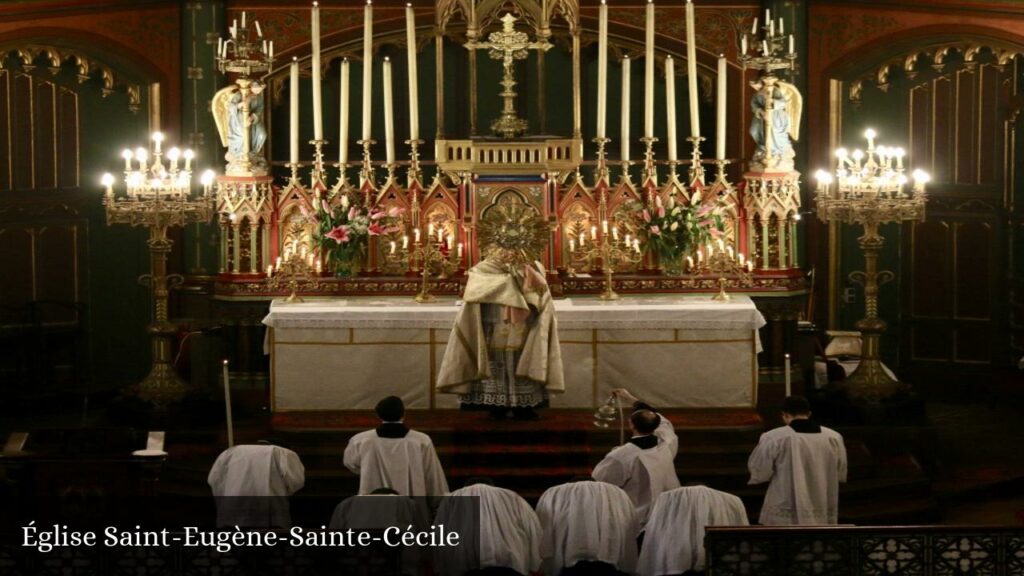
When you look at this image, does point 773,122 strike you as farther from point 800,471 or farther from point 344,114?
point 800,471

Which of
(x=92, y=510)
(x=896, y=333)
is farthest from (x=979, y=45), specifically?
(x=92, y=510)

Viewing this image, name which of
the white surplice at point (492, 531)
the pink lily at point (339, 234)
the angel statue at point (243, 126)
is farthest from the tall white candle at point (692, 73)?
the white surplice at point (492, 531)

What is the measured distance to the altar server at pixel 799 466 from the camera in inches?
542

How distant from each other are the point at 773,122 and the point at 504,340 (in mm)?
3232

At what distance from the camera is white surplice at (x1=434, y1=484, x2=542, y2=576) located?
1217 centimetres

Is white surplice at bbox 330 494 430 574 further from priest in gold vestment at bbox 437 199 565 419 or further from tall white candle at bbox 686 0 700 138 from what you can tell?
tall white candle at bbox 686 0 700 138

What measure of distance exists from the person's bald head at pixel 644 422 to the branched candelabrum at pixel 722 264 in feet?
12.5

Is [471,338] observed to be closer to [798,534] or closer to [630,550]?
[630,550]

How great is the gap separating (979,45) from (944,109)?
161cm

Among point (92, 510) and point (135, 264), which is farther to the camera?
point (135, 264)

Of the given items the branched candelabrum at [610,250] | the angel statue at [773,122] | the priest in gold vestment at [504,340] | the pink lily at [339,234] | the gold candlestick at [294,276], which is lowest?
the priest in gold vestment at [504,340]

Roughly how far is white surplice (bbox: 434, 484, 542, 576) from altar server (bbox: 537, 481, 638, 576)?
0.12 m

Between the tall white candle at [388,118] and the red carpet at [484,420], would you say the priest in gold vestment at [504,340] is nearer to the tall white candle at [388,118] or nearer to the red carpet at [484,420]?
the red carpet at [484,420]

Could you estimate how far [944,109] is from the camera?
20.3 m
